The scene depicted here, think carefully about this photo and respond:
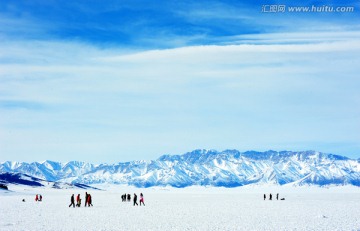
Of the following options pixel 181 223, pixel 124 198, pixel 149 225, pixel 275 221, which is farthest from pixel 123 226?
pixel 124 198

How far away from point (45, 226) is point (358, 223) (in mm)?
20150

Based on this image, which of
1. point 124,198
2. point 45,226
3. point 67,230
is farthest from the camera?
point 124,198

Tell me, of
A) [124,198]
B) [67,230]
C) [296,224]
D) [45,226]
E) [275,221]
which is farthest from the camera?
[124,198]

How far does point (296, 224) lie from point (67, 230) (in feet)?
47.7

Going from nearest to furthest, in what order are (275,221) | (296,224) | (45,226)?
1. (45,226)
2. (296,224)
3. (275,221)

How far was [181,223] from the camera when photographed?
1318 inches

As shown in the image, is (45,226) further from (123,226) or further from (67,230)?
(123,226)

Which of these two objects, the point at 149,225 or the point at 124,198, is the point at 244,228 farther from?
the point at 124,198

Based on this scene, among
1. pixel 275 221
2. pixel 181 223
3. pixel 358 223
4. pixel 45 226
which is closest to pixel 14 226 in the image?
pixel 45 226

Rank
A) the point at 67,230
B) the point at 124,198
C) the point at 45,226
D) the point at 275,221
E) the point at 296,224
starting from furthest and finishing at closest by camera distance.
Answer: the point at 124,198, the point at 275,221, the point at 296,224, the point at 45,226, the point at 67,230

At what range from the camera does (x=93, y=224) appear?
32344 millimetres

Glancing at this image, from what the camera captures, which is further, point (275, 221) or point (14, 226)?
point (275, 221)

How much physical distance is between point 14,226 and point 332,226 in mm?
19447

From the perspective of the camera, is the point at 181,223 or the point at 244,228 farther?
the point at 181,223
